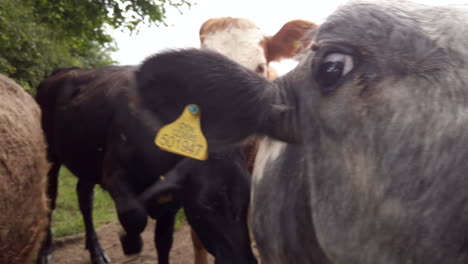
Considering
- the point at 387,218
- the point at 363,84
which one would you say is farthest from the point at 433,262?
the point at 363,84

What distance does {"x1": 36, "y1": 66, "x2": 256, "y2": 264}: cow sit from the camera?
283 cm

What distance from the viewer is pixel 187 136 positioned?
1.73 m

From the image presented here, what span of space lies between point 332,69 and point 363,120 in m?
0.19

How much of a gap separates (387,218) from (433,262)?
16cm

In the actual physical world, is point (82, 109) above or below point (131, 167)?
above

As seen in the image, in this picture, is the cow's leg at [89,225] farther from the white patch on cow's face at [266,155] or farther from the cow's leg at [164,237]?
the white patch on cow's face at [266,155]

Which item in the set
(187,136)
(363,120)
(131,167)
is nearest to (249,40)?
(131,167)

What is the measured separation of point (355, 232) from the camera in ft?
4.39

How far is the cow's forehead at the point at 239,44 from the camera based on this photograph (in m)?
4.13

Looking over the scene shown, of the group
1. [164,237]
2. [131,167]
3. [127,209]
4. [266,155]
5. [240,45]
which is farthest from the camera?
[240,45]

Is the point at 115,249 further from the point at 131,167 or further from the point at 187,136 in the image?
the point at 187,136

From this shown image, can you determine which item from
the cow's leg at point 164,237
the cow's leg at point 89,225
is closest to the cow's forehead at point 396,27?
the cow's leg at point 164,237

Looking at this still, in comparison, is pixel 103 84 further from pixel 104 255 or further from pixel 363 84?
pixel 363 84

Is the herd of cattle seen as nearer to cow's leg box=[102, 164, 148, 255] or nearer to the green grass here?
cow's leg box=[102, 164, 148, 255]
